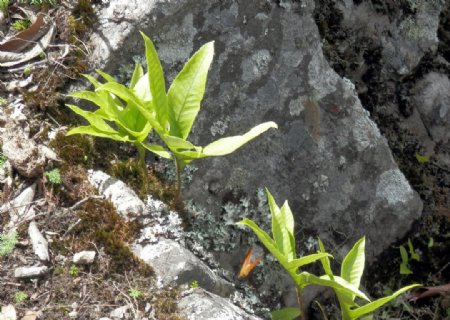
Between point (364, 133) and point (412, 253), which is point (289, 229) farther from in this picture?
point (412, 253)

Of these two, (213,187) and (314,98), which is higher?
(314,98)

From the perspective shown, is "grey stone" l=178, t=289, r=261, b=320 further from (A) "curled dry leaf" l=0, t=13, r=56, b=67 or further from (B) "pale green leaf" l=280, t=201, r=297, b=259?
(A) "curled dry leaf" l=0, t=13, r=56, b=67

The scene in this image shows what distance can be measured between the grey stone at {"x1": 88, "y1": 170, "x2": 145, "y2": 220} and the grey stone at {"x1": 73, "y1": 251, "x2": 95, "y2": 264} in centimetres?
26

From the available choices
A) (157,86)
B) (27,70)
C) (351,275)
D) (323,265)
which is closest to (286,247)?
(323,265)

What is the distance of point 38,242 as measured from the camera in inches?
106

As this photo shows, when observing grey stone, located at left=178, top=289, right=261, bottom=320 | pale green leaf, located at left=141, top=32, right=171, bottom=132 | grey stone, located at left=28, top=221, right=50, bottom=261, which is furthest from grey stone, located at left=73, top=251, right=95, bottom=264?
pale green leaf, located at left=141, top=32, right=171, bottom=132

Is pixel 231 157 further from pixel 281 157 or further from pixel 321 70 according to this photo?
pixel 321 70

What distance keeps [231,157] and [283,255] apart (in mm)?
768

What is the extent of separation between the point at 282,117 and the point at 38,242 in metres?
1.56

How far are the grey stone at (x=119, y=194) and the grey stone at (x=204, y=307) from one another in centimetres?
48

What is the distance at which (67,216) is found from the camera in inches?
111

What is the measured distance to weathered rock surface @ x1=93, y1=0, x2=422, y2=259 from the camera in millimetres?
3234

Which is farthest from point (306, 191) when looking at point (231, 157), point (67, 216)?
point (67, 216)

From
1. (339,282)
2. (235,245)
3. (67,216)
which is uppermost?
(67,216)
